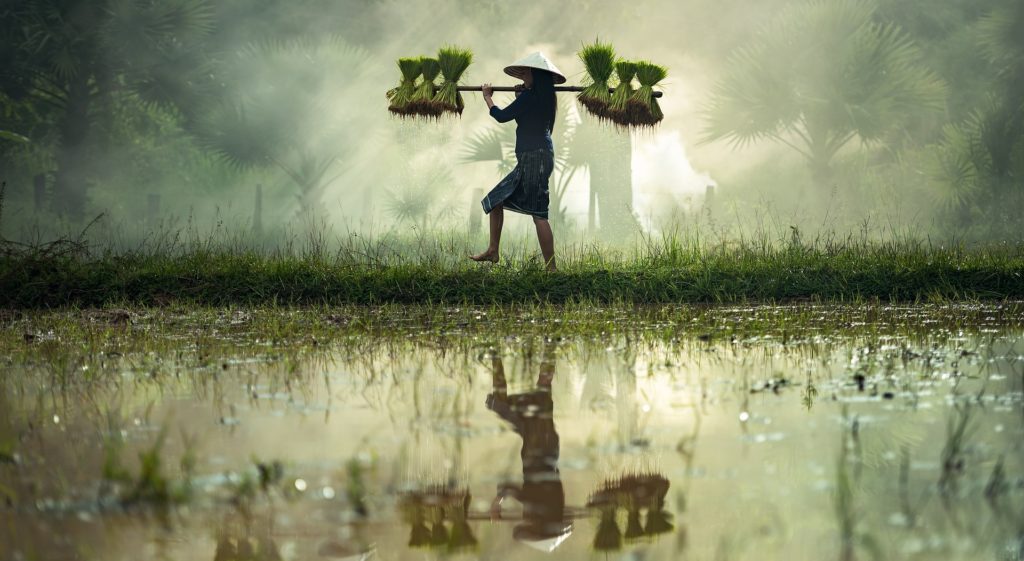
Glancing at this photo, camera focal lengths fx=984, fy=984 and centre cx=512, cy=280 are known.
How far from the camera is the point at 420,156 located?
1308 inches

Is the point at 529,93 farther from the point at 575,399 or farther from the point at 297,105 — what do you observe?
the point at 297,105

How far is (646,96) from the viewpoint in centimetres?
1086

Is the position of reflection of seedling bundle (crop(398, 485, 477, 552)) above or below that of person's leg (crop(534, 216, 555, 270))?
below

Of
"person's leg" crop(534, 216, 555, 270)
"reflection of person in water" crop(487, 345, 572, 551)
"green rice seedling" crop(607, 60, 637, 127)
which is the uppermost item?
→ "green rice seedling" crop(607, 60, 637, 127)

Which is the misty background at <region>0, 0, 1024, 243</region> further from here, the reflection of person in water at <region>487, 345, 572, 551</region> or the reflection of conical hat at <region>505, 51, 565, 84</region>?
the reflection of person in water at <region>487, 345, 572, 551</region>

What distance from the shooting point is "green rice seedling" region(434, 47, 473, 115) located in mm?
10883

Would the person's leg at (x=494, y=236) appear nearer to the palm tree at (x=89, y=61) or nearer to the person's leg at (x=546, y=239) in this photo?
the person's leg at (x=546, y=239)

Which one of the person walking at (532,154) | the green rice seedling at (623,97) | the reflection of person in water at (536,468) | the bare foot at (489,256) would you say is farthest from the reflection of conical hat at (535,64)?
the reflection of person in water at (536,468)

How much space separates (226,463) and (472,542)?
1.06 m

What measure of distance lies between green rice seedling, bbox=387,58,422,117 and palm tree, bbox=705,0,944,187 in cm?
2182

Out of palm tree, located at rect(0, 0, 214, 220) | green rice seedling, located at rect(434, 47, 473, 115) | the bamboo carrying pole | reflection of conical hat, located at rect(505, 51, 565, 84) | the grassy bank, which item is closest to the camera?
the grassy bank

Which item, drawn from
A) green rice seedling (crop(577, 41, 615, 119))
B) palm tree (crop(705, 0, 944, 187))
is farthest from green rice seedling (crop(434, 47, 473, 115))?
palm tree (crop(705, 0, 944, 187))

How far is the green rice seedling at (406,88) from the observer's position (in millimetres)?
11016

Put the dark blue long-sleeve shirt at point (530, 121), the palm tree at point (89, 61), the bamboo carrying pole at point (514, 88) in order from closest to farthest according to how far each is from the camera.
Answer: the dark blue long-sleeve shirt at point (530, 121) < the bamboo carrying pole at point (514, 88) < the palm tree at point (89, 61)
